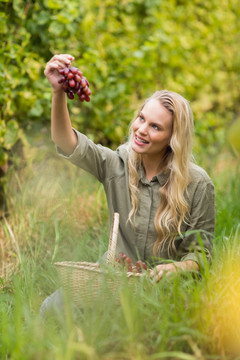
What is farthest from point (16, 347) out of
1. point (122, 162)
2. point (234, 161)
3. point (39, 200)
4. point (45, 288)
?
point (234, 161)

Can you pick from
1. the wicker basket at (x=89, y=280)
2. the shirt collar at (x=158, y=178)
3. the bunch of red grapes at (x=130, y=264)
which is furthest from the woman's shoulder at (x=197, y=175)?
the wicker basket at (x=89, y=280)

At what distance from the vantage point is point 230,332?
1674 mm

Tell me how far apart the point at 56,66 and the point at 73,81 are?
0.11m

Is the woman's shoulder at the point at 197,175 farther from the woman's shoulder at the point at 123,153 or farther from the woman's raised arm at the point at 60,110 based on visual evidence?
the woman's raised arm at the point at 60,110

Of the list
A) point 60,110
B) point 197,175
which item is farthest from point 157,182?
point 60,110

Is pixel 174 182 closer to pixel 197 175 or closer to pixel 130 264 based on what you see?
pixel 197 175

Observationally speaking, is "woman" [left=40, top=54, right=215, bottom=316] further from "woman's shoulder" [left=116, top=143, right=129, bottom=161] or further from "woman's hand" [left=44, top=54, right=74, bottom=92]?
"woman's hand" [left=44, top=54, right=74, bottom=92]

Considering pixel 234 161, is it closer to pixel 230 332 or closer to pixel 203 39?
pixel 203 39

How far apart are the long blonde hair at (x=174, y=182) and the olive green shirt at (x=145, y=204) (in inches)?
1.3

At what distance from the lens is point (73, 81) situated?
1.92 metres

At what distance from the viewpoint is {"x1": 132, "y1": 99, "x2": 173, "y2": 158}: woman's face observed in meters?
2.22

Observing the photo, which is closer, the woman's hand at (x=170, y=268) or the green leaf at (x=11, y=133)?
the woman's hand at (x=170, y=268)

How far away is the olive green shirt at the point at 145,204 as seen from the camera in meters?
2.27

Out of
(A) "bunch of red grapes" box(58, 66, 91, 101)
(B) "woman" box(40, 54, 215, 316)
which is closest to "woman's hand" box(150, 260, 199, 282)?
(B) "woman" box(40, 54, 215, 316)
